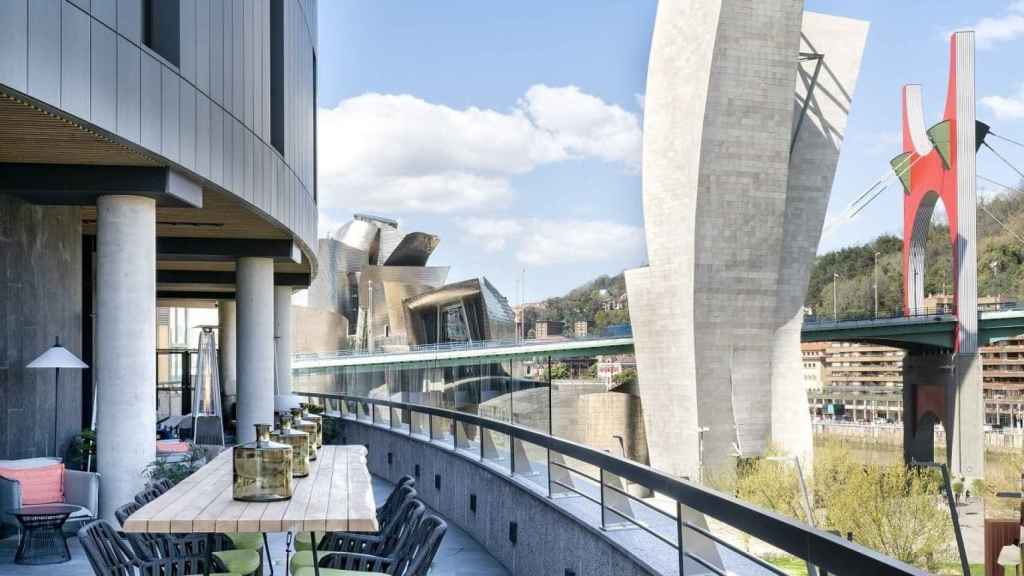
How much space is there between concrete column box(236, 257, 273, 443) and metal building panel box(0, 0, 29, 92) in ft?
47.0

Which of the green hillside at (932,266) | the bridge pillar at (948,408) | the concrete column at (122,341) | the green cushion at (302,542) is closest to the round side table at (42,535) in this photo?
the concrete column at (122,341)

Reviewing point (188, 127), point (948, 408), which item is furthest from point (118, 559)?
point (948, 408)

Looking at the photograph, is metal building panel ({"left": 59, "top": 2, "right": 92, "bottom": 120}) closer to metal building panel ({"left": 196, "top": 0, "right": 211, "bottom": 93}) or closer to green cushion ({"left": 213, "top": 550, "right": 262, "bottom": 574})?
metal building panel ({"left": 196, "top": 0, "right": 211, "bottom": 93})

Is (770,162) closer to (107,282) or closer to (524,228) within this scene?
(107,282)

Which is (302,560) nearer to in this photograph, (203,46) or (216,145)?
(216,145)

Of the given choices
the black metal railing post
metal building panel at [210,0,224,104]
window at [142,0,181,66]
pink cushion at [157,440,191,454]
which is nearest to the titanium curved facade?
pink cushion at [157,440,191,454]

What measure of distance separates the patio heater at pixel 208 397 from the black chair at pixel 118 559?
47.3 ft

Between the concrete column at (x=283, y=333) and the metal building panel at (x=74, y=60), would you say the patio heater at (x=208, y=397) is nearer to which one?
the concrete column at (x=283, y=333)

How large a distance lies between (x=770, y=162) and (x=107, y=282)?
133 ft

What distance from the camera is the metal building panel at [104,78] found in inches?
385

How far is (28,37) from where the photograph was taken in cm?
845

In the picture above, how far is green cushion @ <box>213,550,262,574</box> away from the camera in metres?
6.64

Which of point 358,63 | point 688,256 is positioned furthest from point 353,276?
point 688,256

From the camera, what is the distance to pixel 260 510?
5484mm
